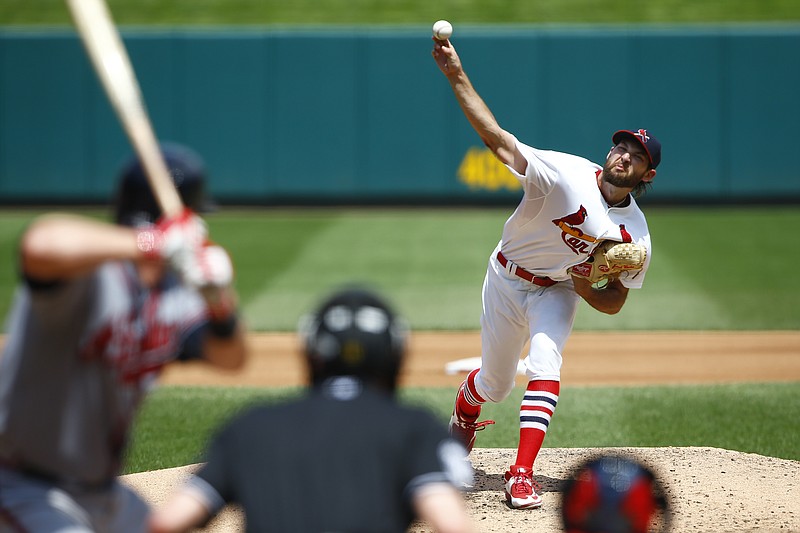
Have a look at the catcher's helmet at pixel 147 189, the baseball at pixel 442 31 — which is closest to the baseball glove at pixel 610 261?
the baseball at pixel 442 31

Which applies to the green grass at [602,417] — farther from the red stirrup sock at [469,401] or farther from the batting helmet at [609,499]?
the batting helmet at [609,499]

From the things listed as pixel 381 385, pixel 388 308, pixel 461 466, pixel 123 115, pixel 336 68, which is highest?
pixel 336 68

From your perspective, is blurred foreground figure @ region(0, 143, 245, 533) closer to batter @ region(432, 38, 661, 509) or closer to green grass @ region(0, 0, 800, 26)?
batter @ region(432, 38, 661, 509)

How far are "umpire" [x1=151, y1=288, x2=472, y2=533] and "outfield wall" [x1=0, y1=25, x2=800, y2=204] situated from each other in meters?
18.8

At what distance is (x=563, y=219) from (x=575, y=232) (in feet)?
0.31

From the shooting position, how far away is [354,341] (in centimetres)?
247

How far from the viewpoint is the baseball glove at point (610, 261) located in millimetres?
5672

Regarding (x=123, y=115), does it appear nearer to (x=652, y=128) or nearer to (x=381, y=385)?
(x=381, y=385)

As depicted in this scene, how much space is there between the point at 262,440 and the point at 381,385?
322 millimetres

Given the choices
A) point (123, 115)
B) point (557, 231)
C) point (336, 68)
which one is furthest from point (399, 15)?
point (123, 115)

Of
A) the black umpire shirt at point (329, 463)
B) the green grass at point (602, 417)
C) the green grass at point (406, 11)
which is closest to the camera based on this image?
the black umpire shirt at point (329, 463)

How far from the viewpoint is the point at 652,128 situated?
20.8 metres

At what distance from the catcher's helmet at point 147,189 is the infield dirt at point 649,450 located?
2354 mm

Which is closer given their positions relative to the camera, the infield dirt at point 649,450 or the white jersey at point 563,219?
the infield dirt at point 649,450
